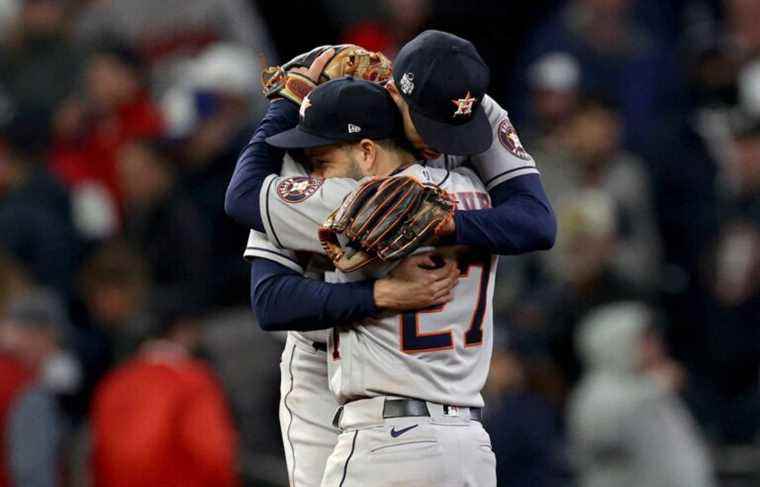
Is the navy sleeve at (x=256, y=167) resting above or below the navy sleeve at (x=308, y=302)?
above

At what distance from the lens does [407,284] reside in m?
3.95

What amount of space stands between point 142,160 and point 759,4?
11.8 feet

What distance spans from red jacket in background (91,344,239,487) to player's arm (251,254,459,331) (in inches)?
124

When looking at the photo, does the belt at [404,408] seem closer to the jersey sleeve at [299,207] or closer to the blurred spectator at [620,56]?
the jersey sleeve at [299,207]

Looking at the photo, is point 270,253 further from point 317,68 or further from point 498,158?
point 498,158

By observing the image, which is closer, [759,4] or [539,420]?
[539,420]

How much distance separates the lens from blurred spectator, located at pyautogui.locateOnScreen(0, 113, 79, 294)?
8234 mm

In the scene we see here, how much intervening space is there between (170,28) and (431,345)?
20.0ft

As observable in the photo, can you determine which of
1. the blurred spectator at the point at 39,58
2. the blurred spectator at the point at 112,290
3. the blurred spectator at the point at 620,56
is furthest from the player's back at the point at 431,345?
the blurred spectator at the point at 39,58

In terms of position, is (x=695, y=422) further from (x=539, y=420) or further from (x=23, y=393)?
(x=23, y=393)

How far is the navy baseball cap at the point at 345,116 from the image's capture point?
394 cm

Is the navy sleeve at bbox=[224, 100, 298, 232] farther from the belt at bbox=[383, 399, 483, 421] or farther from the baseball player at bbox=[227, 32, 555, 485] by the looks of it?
the belt at bbox=[383, 399, 483, 421]

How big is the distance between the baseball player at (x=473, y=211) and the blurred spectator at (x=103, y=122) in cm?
471

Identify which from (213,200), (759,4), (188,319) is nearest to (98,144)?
(213,200)
